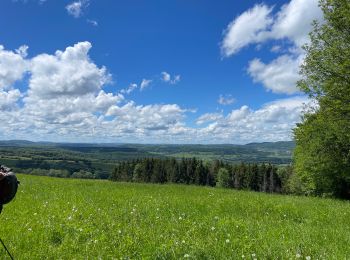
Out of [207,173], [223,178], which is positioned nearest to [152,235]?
[223,178]

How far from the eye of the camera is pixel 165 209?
12664 millimetres

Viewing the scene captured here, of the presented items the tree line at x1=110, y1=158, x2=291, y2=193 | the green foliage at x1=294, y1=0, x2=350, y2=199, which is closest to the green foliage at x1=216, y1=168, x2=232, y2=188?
the tree line at x1=110, y1=158, x2=291, y2=193

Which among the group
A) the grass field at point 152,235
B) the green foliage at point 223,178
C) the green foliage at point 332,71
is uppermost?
the green foliage at point 332,71

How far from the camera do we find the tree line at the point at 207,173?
111 metres

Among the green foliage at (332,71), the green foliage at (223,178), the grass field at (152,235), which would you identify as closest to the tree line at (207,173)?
the green foliage at (223,178)

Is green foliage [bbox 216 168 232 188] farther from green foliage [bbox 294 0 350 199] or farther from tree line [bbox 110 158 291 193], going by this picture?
green foliage [bbox 294 0 350 199]

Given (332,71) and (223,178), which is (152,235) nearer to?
(332,71)

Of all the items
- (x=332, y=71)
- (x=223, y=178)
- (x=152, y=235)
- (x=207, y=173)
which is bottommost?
(x=223, y=178)

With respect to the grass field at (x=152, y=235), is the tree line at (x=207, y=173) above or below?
below

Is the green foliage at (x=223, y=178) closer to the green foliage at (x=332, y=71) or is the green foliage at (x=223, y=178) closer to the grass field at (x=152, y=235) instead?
the green foliage at (x=332, y=71)

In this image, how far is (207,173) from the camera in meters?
126

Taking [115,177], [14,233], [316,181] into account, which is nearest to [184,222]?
[14,233]

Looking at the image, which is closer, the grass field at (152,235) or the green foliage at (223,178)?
the grass field at (152,235)

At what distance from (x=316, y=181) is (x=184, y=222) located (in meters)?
32.1
